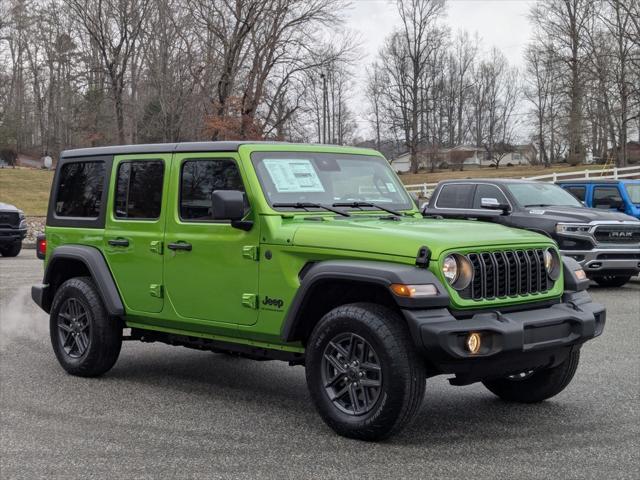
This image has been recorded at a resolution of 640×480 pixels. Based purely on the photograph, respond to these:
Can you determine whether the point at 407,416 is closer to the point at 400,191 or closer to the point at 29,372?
the point at 400,191

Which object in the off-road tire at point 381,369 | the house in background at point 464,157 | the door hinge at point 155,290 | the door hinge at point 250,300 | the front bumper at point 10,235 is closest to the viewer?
the off-road tire at point 381,369

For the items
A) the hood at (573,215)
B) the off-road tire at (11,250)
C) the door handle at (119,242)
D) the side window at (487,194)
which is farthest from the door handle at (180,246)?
the off-road tire at (11,250)

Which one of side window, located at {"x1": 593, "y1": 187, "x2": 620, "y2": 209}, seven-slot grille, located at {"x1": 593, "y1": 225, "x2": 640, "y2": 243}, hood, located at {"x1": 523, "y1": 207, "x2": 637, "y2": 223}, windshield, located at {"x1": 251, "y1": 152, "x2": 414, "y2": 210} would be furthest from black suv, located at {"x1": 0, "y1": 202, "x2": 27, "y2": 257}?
windshield, located at {"x1": 251, "y1": 152, "x2": 414, "y2": 210}

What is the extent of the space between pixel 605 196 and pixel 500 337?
12.8 metres

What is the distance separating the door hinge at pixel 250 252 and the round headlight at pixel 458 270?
143 cm

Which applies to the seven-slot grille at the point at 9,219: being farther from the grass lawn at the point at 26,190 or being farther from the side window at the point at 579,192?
the grass lawn at the point at 26,190

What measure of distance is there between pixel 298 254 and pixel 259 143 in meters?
1.15

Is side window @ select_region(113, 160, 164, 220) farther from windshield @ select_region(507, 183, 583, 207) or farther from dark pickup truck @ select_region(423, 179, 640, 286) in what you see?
windshield @ select_region(507, 183, 583, 207)

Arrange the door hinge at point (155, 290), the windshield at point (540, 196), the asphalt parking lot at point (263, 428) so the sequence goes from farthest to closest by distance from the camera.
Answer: the windshield at point (540, 196) → the door hinge at point (155, 290) → the asphalt parking lot at point (263, 428)

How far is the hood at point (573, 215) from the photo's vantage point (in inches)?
550

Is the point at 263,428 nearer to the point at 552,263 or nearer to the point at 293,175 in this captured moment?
the point at 293,175

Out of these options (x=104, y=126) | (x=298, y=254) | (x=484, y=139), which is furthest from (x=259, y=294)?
(x=484, y=139)

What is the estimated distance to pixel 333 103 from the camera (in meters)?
78.2

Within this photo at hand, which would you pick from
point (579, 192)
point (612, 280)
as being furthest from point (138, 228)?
point (579, 192)
